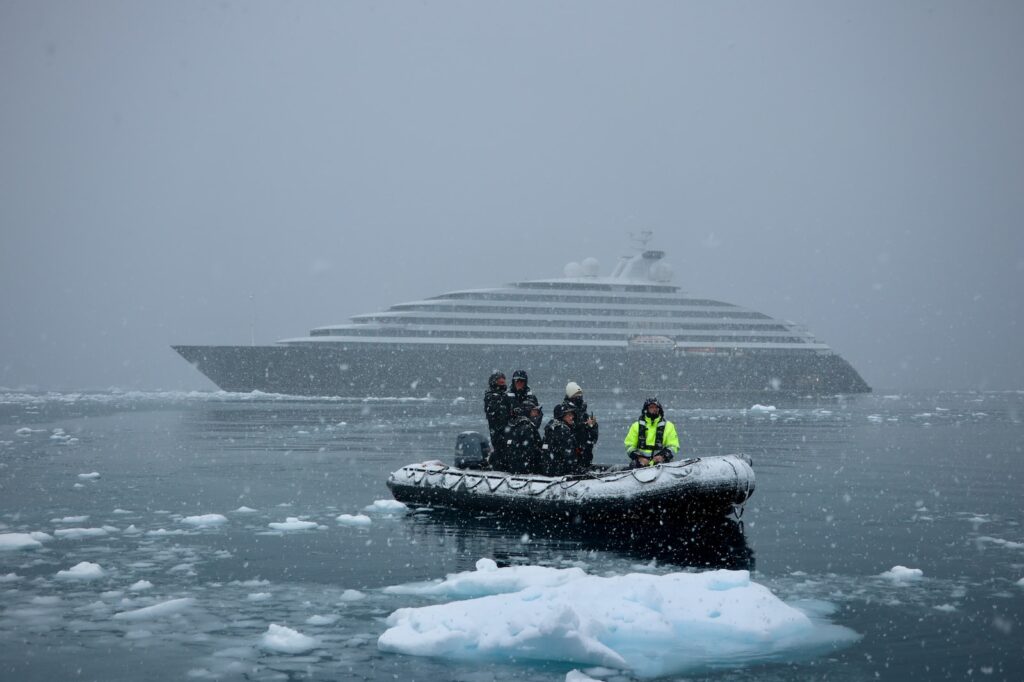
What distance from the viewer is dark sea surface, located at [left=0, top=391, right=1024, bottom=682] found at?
22.5 feet

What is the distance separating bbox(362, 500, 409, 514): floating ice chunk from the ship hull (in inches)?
1940

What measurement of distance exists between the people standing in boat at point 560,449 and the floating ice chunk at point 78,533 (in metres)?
5.74

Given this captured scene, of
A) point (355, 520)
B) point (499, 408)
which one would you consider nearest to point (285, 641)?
point (355, 520)

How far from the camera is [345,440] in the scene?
2691 centimetres

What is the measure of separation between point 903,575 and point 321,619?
585 centimetres

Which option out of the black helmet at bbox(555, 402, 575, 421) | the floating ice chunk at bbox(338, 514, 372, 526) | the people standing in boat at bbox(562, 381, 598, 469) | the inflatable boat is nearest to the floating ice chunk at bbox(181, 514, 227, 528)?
the floating ice chunk at bbox(338, 514, 372, 526)

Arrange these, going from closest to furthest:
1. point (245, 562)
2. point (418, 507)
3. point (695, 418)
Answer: point (245, 562), point (418, 507), point (695, 418)

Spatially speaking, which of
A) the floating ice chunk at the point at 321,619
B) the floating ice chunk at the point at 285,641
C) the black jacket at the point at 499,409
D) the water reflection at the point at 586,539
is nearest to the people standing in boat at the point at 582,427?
the black jacket at the point at 499,409

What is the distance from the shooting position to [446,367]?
64.5m

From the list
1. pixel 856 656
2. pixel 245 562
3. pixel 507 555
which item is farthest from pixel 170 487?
pixel 856 656

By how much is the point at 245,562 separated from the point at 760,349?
6293 cm

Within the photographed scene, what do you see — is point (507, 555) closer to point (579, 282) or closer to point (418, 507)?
point (418, 507)

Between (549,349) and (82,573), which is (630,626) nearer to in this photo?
(82,573)

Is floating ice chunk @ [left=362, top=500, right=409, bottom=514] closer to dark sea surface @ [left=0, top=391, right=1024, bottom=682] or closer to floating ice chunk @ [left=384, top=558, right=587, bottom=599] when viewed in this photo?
dark sea surface @ [left=0, top=391, right=1024, bottom=682]
